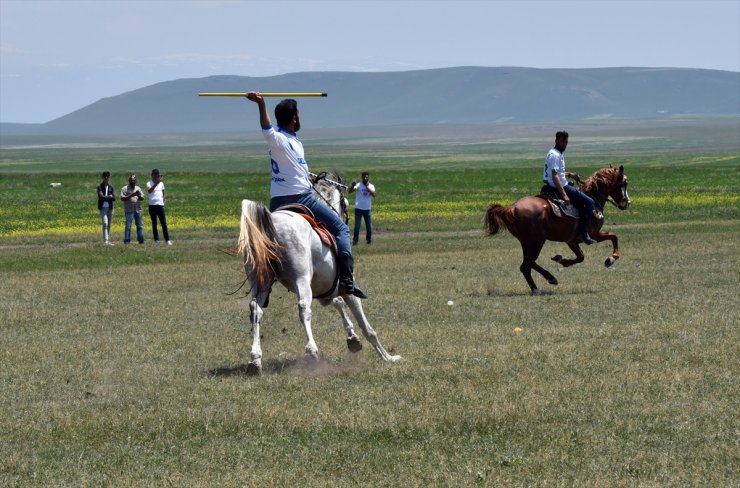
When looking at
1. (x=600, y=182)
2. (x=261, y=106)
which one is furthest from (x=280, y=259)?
(x=600, y=182)

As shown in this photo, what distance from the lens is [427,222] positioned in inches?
1575

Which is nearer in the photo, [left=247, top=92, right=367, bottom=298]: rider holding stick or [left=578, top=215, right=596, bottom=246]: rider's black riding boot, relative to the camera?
[left=247, top=92, right=367, bottom=298]: rider holding stick

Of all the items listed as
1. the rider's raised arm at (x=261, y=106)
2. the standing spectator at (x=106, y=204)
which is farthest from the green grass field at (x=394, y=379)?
the standing spectator at (x=106, y=204)

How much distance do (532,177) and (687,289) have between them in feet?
162

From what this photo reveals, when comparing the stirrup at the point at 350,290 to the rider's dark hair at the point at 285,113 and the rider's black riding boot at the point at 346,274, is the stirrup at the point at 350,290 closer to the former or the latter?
the rider's black riding boot at the point at 346,274

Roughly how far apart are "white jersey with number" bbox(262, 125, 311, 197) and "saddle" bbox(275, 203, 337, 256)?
15 cm

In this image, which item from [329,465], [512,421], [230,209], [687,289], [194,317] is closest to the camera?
[329,465]

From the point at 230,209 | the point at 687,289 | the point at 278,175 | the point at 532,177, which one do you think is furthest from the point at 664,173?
the point at 278,175

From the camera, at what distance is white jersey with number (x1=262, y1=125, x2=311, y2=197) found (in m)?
12.7

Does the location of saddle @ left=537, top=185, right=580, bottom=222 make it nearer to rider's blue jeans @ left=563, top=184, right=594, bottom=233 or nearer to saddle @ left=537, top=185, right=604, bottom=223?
saddle @ left=537, top=185, right=604, bottom=223

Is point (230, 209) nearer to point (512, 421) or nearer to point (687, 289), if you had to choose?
point (687, 289)

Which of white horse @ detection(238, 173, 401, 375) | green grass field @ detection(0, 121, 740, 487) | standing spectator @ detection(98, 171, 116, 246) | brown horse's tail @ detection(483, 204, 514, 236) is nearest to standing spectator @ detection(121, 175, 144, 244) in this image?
standing spectator @ detection(98, 171, 116, 246)

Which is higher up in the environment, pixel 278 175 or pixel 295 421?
pixel 278 175

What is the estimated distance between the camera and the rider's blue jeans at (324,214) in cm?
1317
